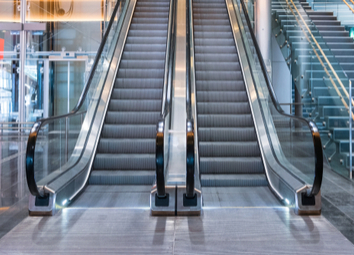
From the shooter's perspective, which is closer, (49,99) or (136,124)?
(136,124)

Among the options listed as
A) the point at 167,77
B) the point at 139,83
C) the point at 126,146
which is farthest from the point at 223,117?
the point at 139,83

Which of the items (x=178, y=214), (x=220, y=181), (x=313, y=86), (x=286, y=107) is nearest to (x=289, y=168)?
(x=220, y=181)

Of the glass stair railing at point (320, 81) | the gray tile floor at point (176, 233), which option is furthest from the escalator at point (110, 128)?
the glass stair railing at point (320, 81)

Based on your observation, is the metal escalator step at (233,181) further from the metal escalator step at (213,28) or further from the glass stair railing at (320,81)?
the metal escalator step at (213,28)

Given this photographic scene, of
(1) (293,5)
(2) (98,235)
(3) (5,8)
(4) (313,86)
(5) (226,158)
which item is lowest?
(2) (98,235)

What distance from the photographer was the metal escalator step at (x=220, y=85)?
6.59 m

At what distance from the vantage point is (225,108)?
6113 mm

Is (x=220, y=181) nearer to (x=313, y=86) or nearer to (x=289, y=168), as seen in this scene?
(x=289, y=168)

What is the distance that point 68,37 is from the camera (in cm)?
1284

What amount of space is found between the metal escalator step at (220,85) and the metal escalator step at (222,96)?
0.20 metres

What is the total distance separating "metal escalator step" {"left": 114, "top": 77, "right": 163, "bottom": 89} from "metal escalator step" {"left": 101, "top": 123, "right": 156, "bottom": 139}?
4.14 ft

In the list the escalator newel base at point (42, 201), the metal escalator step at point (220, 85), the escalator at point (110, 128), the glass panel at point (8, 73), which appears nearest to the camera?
the escalator newel base at point (42, 201)

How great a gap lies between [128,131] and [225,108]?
179cm

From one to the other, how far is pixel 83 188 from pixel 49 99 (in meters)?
9.08
